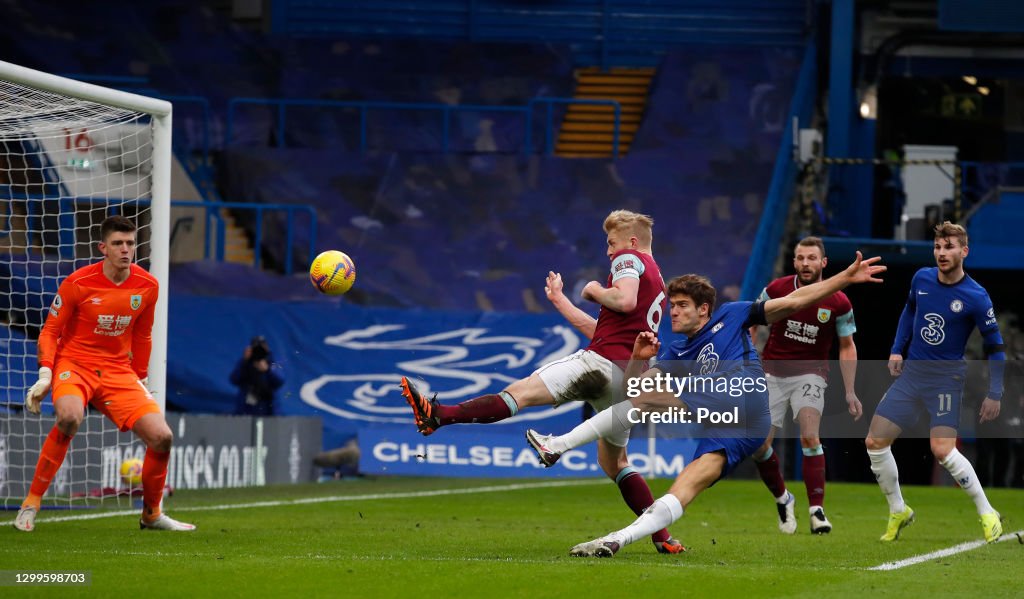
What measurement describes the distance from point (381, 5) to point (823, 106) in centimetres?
892

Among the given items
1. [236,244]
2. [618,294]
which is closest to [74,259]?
[618,294]

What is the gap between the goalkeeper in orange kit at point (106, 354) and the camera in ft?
34.1

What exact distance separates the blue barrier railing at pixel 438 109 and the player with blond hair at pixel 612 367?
16.5m

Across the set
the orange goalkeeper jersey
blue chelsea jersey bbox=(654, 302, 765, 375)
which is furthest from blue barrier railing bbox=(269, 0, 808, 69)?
blue chelsea jersey bbox=(654, 302, 765, 375)

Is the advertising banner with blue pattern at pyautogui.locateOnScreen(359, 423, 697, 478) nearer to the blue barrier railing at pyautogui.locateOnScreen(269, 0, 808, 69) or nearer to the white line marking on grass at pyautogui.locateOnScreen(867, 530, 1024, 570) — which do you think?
the white line marking on grass at pyautogui.locateOnScreen(867, 530, 1024, 570)

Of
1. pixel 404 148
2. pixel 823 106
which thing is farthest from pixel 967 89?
pixel 404 148

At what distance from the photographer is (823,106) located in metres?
29.1

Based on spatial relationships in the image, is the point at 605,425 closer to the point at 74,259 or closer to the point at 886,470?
the point at 886,470

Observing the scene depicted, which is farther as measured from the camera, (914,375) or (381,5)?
(381,5)

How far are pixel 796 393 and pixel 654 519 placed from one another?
4224 mm

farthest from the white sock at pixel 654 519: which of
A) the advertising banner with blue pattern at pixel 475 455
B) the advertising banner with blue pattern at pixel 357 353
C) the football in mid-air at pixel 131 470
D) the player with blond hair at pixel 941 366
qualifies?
the advertising banner with blue pattern at pixel 357 353

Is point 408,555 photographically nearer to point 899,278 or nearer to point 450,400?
point 450,400

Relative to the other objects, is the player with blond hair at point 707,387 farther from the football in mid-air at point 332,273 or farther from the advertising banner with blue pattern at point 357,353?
the advertising banner with blue pattern at point 357,353

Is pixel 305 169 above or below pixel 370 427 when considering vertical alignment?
above
